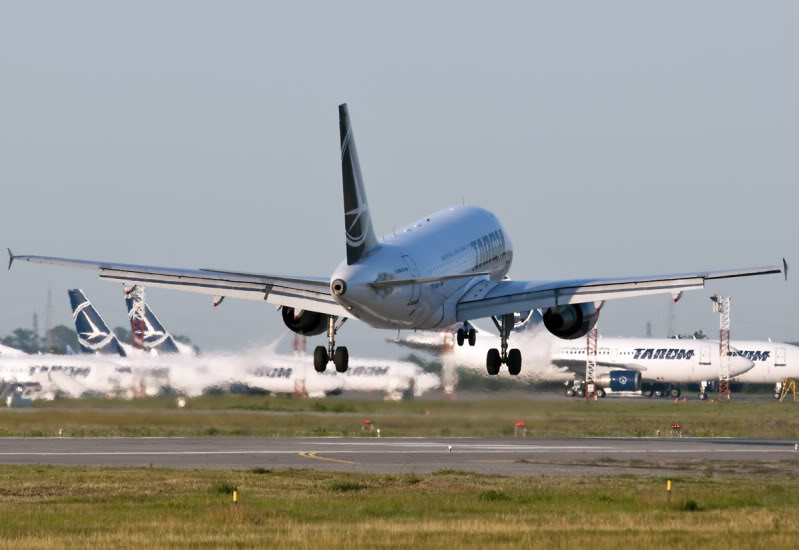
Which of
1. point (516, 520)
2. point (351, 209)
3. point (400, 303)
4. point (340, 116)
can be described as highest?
point (340, 116)

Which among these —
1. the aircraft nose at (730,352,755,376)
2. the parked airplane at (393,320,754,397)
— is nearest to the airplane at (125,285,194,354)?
Result: the parked airplane at (393,320,754,397)

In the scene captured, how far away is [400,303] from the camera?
44.2 metres

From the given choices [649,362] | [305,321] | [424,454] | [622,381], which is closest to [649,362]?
[649,362]

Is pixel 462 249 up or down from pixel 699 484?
up

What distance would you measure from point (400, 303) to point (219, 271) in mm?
6249

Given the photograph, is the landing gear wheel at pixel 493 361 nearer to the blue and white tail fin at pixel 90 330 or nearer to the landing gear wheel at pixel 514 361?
the landing gear wheel at pixel 514 361

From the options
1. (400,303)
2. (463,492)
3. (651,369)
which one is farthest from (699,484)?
(651,369)

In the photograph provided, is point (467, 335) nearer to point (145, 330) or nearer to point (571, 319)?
point (571, 319)

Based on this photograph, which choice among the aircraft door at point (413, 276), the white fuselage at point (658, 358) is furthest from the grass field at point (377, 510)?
the white fuselage at point (658, 358)

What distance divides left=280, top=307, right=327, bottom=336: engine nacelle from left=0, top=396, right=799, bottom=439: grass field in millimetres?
14517

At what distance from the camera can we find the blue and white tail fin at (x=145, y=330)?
388 ft

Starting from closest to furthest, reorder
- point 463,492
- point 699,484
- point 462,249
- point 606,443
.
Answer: point 463,492 < point 699,484 < point 462,249 < point 606,443

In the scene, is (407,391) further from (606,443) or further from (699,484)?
(699,484)

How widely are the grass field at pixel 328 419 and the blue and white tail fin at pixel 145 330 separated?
41.8 meters
